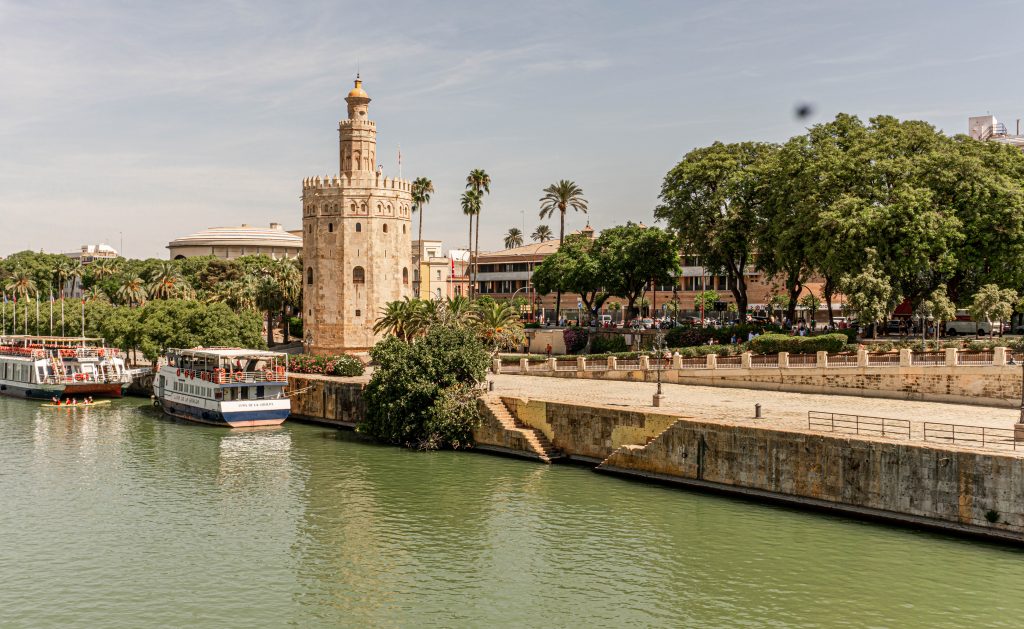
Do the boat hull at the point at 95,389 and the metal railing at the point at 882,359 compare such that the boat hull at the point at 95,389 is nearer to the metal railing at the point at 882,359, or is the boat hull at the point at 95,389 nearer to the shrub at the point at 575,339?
the shrub at the point at 575,339

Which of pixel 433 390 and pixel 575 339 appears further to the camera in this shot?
pixel 575 339

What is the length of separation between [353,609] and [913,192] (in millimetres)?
39225

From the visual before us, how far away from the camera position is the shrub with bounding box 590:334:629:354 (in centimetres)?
7025

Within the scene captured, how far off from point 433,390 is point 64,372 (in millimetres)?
35955

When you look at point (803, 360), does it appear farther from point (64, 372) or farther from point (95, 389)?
point (64, 372)

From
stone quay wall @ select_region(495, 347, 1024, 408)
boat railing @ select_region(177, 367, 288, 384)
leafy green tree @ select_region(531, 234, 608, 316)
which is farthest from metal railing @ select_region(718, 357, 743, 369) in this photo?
leafy green tree @ select_region(531, 234, 608, 316)

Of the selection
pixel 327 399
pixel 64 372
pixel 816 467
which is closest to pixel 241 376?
pixel 327 399

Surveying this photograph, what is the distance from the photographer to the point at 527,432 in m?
44.5

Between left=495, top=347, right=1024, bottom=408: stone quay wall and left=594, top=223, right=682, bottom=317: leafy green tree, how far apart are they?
24.4m

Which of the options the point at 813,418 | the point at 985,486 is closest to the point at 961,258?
the point at 813,418

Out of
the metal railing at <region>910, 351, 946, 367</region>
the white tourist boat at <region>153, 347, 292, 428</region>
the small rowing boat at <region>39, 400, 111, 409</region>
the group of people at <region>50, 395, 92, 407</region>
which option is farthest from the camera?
the group of people at <region>50, 395, 92, 407</region>

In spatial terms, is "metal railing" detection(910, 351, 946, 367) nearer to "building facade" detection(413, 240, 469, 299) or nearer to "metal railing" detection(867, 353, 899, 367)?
"metal railing" detection(867, 353, 899, 367)

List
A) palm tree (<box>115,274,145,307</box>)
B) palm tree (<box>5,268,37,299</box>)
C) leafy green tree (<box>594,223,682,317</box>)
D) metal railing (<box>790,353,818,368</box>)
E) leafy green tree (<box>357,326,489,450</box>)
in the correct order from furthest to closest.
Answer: palm tree (<box>5,268,37,299</box>), palm tree (<box>115,274,145,307</box>), leafy green tree (<box>594,223,682,317</box>), metal railing (<box>790,353,818,368</box>), leafy green tree (<box>357,326,489,450</box>)

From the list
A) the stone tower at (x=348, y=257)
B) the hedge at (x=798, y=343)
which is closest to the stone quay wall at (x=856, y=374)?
the hedge at (x=798, y=343)
